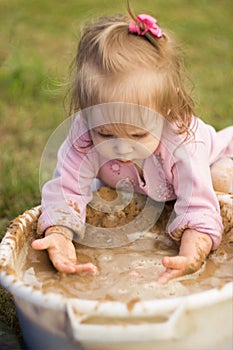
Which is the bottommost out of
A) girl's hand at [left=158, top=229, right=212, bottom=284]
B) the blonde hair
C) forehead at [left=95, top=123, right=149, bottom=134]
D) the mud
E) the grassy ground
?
the grassy ground

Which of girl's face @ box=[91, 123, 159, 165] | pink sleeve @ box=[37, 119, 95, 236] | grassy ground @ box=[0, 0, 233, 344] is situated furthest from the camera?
grassy ground @ box=[0, 0, 233, 344]

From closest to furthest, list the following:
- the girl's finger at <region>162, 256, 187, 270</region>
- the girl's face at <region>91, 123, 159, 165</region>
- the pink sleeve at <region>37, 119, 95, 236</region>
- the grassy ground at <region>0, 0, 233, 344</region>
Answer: the girl's finger at <region>162, 256, 187, 270</region> → the girl's face at <region>91, 123, 159, 165</region> → the pink sleeve at <region>37, 119, 95, 236</region> → the grassy ground at <region>0, 0, 233, 344</region>

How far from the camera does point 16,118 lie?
112 inches

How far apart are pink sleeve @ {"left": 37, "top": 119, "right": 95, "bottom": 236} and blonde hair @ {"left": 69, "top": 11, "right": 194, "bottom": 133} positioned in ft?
0.66

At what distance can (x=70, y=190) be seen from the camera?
5.83 ft

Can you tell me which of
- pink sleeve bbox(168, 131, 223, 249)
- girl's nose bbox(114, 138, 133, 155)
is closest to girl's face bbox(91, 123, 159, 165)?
girl's nose bbox(114, 138, 133, 155)

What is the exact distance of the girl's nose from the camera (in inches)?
61.4

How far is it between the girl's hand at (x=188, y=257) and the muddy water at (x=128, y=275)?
21 millimetres

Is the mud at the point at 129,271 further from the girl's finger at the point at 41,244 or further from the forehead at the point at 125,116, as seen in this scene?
the forehead at the point at 125,116

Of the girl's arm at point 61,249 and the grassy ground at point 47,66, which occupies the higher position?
the girl's arm at point 61,249

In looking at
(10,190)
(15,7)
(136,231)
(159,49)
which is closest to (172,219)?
(136,231)

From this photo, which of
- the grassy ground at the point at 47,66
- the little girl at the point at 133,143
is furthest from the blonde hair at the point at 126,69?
the grassy ground at the point at 47,66

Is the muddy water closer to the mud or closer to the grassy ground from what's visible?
the mud

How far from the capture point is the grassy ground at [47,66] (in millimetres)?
2380
